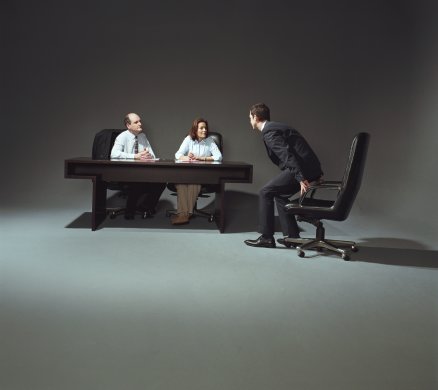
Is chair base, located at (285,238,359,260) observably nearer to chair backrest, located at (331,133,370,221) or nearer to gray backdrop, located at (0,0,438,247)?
chair backrest, located at (331,133,370,221)

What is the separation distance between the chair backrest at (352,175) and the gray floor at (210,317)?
42 cm

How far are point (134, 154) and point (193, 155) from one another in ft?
2.19

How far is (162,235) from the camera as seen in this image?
4.34 m

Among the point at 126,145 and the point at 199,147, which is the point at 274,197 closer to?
the point at 199,147

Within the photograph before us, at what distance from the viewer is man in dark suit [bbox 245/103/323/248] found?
377cm

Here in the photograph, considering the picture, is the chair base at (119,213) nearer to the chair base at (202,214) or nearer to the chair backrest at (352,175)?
the chair base at (202,214)

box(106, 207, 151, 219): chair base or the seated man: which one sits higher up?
the seated man

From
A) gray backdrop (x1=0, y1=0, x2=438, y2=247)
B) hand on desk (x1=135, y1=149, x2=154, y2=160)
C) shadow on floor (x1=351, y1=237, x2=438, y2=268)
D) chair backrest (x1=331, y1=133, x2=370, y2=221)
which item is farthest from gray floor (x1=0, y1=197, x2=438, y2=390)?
gray backdrop (x1=0, y1=0, x2=438, y2=247)

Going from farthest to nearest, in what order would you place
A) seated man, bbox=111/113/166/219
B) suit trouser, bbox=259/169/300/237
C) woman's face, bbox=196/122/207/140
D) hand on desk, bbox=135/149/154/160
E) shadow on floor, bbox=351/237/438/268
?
1. woman's face, bbox=196/122/207/140
2. seated man, bbox=111/113/166/219
3. hand on desk, bbox=135/149/154/160
4. suit trouser, bbox=259/169/300/237
5. shadow on floor, bbox=351/237/438/268

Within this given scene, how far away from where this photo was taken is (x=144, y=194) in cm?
555

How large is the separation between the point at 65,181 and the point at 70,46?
1.82 m

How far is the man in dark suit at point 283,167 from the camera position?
3.77 meters

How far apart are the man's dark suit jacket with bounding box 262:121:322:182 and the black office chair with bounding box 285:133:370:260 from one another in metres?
0.17

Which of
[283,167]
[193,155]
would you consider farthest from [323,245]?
[193,155]
